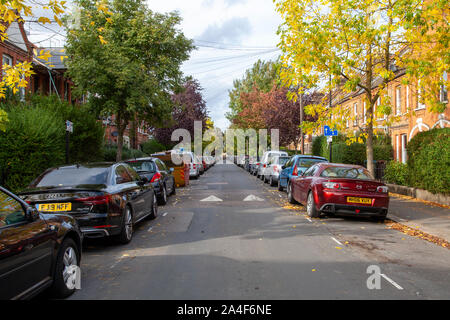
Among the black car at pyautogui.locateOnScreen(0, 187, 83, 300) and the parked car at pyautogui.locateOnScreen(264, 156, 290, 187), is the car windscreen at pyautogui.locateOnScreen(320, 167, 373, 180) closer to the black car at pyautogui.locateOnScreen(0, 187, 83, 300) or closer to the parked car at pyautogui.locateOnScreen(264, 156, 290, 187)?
the black car at pyautogui.locateOnScreen(0, 187, 83, 300)

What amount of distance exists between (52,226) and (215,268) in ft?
7.50

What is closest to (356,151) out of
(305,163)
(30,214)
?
(305,163)

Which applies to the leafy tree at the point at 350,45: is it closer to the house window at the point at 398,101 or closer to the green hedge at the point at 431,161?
the green hedge at the point at 431,161

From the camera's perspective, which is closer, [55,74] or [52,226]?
[52,226]

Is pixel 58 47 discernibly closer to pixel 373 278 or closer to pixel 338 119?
pixel 338 119

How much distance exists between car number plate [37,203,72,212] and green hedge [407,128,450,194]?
36.9ft

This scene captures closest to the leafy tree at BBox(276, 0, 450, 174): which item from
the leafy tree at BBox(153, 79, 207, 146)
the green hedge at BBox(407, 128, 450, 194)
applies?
the green hedge at BBox(407, 128, 450, 194)

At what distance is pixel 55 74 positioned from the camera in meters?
28.1

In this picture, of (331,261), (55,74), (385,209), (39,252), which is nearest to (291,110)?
(55,74)

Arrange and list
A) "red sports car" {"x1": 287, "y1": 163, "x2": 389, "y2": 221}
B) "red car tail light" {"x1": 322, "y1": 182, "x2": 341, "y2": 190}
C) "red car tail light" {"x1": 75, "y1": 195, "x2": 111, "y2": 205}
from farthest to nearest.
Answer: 1. "red car tail light" {"x1": 322, "y1": 182, "x2": 341, "y2": 190}
2. "red sports car" {"x1": 287, "y1": 163, "x2": 389, "y2": 221}
3. "red car tail light" {"x1": 75, "y1": 195, "x2": 111, "y2": 205}

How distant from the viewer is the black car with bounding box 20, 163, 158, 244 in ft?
21.9

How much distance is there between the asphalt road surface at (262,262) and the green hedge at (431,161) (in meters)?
4.79

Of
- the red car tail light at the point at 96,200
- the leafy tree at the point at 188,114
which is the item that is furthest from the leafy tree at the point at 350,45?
the leafy tree at the point at 188,114
